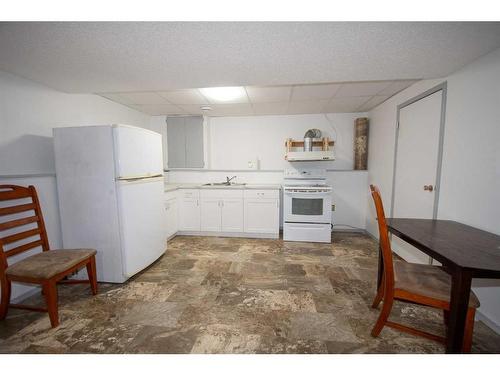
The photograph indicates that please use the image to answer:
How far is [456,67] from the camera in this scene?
1.80 metres

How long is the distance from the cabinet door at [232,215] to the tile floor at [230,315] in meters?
1.01

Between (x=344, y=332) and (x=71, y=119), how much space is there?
11.9ft

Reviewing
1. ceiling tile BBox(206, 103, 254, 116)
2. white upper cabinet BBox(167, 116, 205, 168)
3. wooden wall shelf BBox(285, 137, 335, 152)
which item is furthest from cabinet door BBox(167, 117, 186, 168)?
wooden wall shelf BBox(285, 137, 335, 152)

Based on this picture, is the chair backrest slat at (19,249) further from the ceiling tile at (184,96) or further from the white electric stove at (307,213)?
the white electric stove at (307,213)

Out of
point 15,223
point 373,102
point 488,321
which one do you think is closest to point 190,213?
point 15,223

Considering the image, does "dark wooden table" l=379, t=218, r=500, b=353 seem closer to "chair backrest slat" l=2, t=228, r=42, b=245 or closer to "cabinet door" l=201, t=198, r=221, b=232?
"cabinet door" l=201, t=198, r=221, b=232

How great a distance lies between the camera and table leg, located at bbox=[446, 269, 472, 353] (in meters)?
1.03

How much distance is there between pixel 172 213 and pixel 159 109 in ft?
6.09

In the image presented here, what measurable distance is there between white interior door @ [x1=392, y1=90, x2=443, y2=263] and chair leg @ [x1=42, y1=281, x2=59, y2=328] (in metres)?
3.50

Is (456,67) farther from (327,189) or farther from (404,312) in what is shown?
(404,312)

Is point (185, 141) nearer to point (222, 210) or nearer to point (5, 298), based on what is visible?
point (222, 210)

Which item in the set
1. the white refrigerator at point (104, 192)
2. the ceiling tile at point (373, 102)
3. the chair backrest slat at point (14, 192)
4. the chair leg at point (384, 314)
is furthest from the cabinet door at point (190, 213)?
the ceiling tile at point (373, 102)

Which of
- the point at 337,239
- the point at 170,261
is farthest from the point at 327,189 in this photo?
the point at 170,261

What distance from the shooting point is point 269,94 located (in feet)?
9.41
